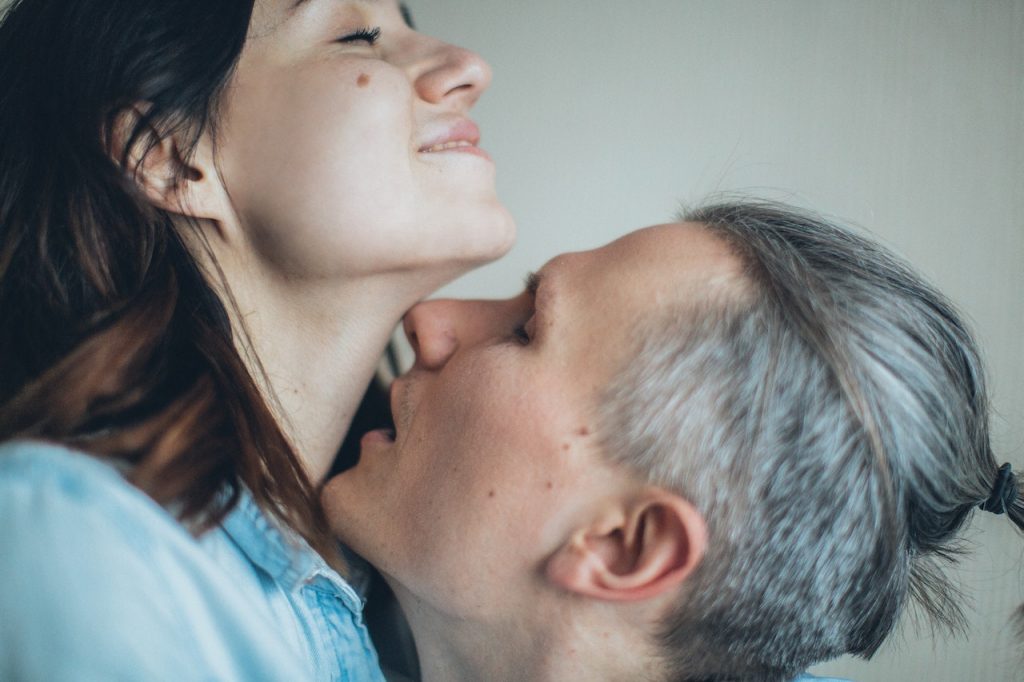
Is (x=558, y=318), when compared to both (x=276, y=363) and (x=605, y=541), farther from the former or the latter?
(x=276, y=363)

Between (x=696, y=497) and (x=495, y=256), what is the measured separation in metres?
0.44

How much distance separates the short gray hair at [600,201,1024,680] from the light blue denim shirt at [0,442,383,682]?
1.40 feet

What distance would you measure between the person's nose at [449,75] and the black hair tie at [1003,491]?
2.74 ft

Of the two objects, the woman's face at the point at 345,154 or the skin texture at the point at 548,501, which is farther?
the woman's face at the point at 345,154

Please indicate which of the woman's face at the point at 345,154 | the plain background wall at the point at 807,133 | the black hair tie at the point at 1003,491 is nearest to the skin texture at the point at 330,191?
the woman's face at the point at 345,154

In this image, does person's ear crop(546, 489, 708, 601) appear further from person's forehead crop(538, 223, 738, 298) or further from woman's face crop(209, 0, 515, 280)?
woman's face crop(209, 0, 515, 280)

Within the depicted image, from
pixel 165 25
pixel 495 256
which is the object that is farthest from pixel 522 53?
pixel 165 25

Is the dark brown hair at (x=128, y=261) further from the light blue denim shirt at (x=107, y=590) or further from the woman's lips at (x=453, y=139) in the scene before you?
the woman's lips at (x=453, y=139)

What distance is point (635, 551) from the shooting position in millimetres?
856

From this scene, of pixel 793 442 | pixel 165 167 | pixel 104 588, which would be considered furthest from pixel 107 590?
pixel 793 442

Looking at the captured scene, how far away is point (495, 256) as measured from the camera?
3.60ft

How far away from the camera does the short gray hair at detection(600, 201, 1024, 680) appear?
840 millimetres

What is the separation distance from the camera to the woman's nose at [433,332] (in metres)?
1.04

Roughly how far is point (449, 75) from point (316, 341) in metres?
0.41
